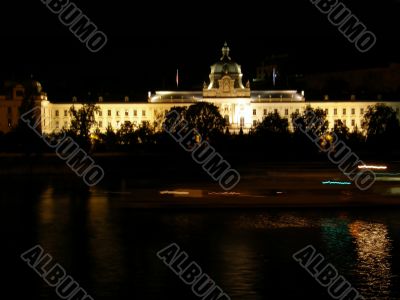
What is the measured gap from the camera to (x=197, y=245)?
28312 millimetres

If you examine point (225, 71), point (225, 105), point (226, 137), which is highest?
point (225, 71)

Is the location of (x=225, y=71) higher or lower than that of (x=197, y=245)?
higher

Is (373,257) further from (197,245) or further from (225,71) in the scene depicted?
(225,71)

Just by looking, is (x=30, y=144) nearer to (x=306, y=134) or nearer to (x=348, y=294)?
(x=306, y=134)

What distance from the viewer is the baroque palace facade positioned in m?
156

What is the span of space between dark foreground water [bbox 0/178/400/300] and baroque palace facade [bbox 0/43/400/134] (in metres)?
115

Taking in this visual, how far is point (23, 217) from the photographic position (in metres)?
35.8

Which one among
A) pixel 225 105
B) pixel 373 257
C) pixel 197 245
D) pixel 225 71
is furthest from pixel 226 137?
pixel 373 257

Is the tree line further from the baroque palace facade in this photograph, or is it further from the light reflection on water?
the light reflection on water

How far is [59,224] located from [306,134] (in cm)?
7841

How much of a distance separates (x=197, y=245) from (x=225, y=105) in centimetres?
13152

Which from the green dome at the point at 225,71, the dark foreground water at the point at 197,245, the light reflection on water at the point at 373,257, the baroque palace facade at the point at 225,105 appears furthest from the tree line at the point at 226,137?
the light reflection on water at the point at 373,257

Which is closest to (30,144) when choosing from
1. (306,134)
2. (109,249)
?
(306,134)

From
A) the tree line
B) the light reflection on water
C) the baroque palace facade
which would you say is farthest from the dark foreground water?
the baroque palace facade
